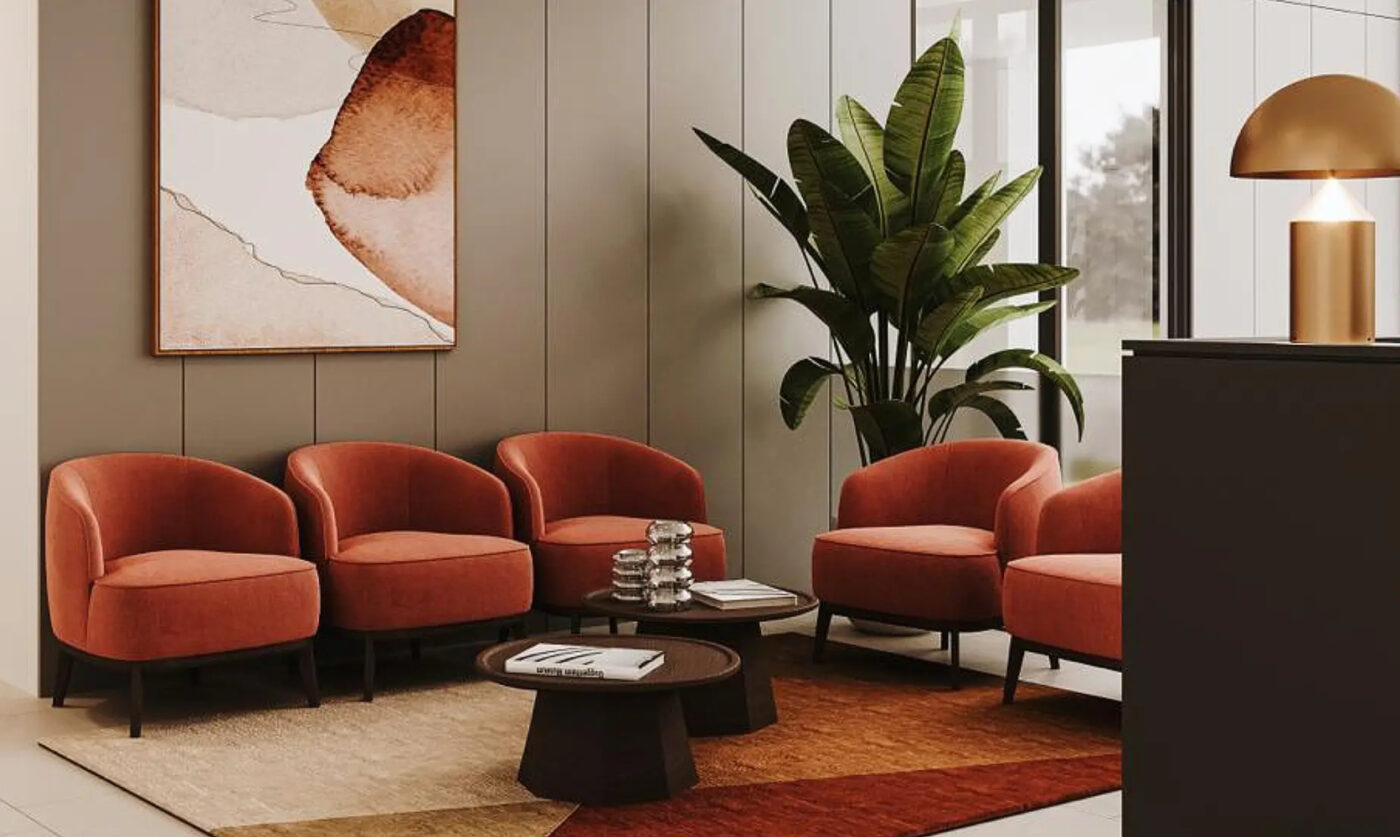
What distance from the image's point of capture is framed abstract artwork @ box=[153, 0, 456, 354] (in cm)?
550

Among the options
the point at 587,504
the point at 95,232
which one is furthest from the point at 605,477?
the point at 95,232

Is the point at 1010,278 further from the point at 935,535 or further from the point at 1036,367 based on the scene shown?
the point at 935,535

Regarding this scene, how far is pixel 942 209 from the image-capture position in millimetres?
6398

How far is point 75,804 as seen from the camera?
162 inches

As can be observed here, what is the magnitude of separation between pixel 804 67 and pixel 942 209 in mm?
1144

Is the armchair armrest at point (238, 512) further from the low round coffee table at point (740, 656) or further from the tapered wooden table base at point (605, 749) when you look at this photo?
the tapered wooden table base at point (605, 749)

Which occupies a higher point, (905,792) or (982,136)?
(982,136)

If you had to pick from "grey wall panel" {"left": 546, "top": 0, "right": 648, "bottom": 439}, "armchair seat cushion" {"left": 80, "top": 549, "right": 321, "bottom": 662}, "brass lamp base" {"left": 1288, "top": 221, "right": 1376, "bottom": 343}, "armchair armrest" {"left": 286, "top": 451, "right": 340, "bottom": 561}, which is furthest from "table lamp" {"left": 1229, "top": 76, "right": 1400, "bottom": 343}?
"grey wall panel" {"left": 546, "top": 0, "right": 648, "bottom": 439}

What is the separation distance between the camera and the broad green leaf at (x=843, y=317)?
6.47 metres

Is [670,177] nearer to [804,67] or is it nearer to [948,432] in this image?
[804,67]

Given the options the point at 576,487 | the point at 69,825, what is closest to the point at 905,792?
the point at 69,825

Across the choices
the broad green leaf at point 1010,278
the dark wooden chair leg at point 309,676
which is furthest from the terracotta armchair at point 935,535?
the dark wooden chair leg at point 309,676

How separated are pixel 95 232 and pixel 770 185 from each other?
8.06ft

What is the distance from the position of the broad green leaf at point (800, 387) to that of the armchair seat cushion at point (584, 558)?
0.89 m
